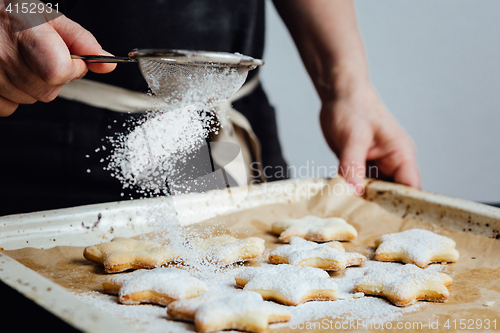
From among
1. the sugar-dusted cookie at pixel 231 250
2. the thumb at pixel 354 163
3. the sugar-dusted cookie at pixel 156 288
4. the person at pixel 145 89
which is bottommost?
the sugar-dusted cookie at pixel 231 250

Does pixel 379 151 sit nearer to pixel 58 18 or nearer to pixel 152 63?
pixel 152 63

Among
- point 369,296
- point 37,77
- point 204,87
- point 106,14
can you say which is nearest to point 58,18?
point 37,77

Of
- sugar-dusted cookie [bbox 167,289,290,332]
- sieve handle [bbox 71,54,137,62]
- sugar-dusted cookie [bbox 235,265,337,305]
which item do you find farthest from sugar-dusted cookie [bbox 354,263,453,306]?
sieve handle [bbox 71,54,137,62]

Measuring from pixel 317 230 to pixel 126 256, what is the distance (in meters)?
0.47

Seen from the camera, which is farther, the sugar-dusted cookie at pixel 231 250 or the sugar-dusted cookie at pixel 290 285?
the sugar-dusted cookie at pixel 231 250

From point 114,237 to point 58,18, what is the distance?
1.77 ft

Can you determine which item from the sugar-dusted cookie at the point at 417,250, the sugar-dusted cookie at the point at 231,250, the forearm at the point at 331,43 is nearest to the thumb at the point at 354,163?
the forearm at the point at 331,43

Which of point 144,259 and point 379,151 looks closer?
point 144,259

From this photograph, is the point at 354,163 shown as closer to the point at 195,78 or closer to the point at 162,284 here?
the point at 195,78

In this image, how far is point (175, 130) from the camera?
3.31ft

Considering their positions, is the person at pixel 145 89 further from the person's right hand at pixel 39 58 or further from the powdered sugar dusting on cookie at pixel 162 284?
the powdered sugar dusting on cookie at pixel 162 284

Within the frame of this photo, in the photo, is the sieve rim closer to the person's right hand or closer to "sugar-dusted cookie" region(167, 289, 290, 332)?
the person's right hand

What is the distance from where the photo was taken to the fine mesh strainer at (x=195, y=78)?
0.92 meters

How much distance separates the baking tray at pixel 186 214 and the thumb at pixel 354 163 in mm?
41
